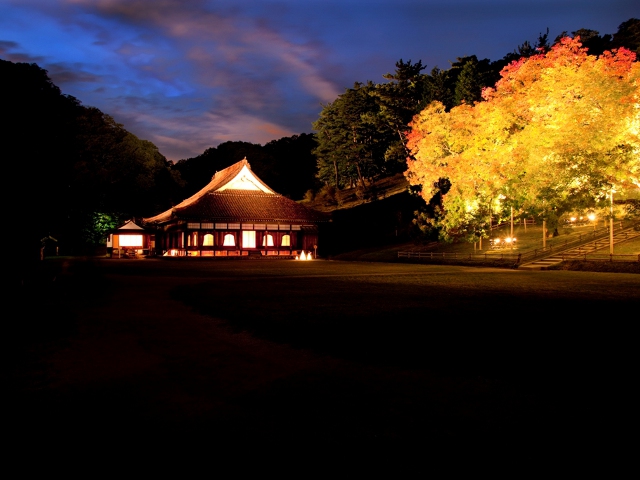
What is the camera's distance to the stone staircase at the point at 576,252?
78.9 feet

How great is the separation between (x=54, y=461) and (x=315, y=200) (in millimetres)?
54185

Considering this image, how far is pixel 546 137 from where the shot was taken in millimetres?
20406

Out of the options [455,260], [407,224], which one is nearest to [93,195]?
[407,224]

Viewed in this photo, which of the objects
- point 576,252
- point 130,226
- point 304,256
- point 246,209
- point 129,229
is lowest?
point 304,256

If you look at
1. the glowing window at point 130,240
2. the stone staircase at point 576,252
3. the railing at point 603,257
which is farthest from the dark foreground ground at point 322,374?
the glowing window at point 130,240

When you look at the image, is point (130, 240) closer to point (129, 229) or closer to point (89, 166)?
point (129, 229)

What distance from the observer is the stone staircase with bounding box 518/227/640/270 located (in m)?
24.0

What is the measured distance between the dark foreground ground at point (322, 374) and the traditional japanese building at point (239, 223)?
27.9 metres

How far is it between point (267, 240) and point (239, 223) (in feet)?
9.09

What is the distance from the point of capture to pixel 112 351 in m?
6.30

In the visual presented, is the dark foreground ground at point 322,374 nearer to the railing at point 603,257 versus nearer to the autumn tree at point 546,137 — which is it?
the autumn tree at point 546,137

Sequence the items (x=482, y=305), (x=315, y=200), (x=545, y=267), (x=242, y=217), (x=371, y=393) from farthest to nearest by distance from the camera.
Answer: (x=315, y=200), (x=242, y=217), (x=545, y=267), (x=482, y=305), (x=371, y=393)

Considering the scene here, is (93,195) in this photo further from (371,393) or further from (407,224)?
(371,393)

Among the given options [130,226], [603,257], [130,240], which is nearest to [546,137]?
[603,257]
